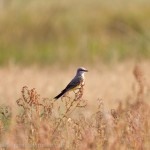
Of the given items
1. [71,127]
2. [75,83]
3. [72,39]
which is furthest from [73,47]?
[71,127]

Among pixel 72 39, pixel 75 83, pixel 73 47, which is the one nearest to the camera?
pixel 75 83

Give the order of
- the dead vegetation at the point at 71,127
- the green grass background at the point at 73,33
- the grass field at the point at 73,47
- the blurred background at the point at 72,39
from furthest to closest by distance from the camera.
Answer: the green grass background at the point at 73,33 → the blurred background at the point at 72,39 → the grass field at the point at 73,47 → the dead vegetation at the point at 71,127

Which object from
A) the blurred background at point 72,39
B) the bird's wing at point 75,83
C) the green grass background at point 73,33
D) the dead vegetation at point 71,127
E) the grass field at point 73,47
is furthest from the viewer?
the green grass background at point 73,33

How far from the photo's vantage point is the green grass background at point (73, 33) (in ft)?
59.7

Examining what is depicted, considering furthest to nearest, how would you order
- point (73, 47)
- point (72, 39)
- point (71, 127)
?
point (72, 39) < point (73, 47) < point (71, 127)

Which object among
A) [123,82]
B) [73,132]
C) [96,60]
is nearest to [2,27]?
[96,60]

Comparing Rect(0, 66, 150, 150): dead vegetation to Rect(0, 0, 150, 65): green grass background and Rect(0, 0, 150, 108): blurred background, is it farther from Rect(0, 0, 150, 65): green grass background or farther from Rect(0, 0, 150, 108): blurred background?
Rect(0, 0, 150, 65): green grass background

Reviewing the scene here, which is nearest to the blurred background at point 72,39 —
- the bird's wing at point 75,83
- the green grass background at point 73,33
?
the green grass background at point 73,33

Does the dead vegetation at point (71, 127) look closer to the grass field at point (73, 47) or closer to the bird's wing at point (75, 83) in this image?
the bird's wing at point (75, 83)

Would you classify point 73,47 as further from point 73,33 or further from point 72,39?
point 73,33

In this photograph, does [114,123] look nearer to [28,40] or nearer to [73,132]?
[73,132]

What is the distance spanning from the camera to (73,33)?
19562 mm

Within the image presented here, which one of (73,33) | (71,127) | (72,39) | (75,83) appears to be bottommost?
(71,127)

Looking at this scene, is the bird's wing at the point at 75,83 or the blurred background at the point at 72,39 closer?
the bird's wing at the point at 75,83
